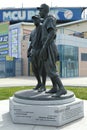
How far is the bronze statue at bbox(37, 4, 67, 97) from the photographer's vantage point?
638 cm

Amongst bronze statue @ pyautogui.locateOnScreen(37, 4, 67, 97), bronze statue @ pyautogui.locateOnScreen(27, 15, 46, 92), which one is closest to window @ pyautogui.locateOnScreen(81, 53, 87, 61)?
bronze statue @ pyautogui.locateOnScreen(27, 15, 46, 92)

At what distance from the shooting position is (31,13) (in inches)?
2124

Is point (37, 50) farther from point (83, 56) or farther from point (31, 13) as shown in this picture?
point (31, 13)

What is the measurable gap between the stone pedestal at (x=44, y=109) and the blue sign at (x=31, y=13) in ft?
153

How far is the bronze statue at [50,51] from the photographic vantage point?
638cm

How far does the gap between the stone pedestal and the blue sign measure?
46.6 m

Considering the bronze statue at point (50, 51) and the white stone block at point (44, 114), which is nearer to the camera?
the white stone block at point (44, 114)

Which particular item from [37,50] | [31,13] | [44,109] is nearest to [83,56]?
[31,13]

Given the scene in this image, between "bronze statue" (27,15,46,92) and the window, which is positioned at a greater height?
"bronze statue" (27,15,46,92)

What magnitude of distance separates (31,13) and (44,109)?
162 feet

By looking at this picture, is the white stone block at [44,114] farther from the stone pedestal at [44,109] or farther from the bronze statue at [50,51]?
the bronze statue at [50,51]

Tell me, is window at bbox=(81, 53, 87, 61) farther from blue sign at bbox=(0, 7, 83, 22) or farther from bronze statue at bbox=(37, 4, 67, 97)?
bronze statue at bbox=(37, 4, 67, 97)

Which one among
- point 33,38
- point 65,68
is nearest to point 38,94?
point 33,38

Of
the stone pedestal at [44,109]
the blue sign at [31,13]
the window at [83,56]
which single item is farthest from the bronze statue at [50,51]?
the blue sign at [31,13]
